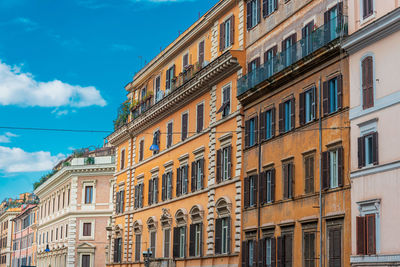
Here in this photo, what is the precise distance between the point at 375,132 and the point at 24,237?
8954 centimetres

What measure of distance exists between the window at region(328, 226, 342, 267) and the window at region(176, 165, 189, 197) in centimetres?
1842

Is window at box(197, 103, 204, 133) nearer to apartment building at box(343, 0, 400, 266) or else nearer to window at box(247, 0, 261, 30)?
window at box(247, 0, 261, 30)

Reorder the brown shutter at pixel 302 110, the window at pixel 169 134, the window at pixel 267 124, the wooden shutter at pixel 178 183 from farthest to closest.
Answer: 1. the window at pixel 169 134
2. the wooden shutter at pixel 178 183
3. the window at pixel 267 124
4. the brown shutter at pixel 302 110

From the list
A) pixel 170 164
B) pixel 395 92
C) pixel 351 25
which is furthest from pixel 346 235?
pixel 170 164

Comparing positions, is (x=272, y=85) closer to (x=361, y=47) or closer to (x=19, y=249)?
(x=361, y=47)

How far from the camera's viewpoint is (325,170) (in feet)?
114

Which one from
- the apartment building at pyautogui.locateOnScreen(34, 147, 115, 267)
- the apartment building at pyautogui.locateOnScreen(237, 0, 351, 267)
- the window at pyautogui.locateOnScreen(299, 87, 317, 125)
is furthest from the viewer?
the apartment building at pyautogui.locateOnScreen(34, 147, 115, 267)

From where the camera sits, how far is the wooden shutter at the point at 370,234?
3081 centimetres

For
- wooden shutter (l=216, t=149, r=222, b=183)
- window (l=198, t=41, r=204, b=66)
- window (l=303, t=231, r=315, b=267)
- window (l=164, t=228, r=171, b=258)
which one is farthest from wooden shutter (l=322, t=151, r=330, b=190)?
window (l=164, t=228, r=171, b=258)

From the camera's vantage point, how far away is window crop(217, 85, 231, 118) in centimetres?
4591

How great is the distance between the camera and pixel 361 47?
32.8 m

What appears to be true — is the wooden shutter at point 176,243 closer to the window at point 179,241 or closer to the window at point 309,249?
the window at point 179,241

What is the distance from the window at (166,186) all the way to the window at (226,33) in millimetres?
10610

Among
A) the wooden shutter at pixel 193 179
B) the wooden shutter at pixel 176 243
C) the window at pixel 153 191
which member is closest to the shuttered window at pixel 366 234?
the wooden shutter at pixel 193 179
